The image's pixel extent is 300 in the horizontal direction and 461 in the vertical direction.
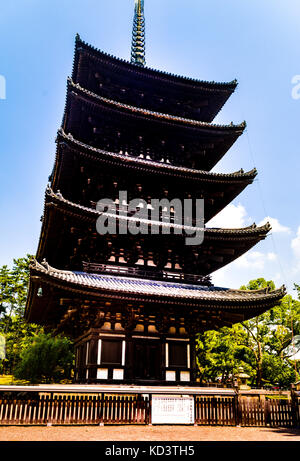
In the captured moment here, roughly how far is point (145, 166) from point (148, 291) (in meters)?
6.49

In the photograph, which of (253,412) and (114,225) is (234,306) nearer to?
(253,412)

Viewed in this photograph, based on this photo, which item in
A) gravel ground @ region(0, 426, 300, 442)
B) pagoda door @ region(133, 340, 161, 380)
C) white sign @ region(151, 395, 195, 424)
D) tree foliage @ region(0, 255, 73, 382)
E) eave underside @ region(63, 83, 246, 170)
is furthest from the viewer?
tree foliage @ region(0, 255, 73, 382)

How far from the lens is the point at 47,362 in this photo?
2800 centimetres

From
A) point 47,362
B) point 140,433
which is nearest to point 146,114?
point 140,433

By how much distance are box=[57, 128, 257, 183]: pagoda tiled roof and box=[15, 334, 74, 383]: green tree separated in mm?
17995

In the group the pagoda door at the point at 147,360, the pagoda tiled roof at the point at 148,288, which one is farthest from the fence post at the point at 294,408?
the pagoda door at the point at 147,360

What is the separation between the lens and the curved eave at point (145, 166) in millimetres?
16234

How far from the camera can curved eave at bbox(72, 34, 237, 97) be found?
61.1 feet

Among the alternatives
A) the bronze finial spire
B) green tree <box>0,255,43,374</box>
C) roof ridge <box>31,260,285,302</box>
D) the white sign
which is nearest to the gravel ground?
the white sign

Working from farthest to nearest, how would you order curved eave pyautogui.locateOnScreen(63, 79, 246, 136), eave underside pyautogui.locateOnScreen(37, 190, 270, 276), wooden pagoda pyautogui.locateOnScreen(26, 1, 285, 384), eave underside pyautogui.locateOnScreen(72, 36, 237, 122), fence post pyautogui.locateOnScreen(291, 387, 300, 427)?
eave underside pyautogui.locateOnScreen(72, 36, 237, 122) → curved eave pyautogui.locateOnScreen(63, 79, 246, 136) → eave underside pyautogui.locateOnScreen(37, 190, 270, 276) → wooden pagoda pyautogui.locateOnScreen(26, 1, 285, 384) → fence post pyautogui.locateOnScreen(291, 387, 300, 427)

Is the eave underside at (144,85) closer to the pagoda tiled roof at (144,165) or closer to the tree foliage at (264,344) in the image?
the pagoda tiled roof at (144,165)

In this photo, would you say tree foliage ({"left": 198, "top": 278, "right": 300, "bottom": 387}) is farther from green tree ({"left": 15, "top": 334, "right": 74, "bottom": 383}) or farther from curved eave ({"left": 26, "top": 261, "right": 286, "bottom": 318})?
curved eave ({"left": 26, "top": 261, "right": 286, "bottom": 318})

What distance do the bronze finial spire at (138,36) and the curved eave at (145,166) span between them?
1166cm

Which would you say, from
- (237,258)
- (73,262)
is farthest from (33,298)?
(237,258)
